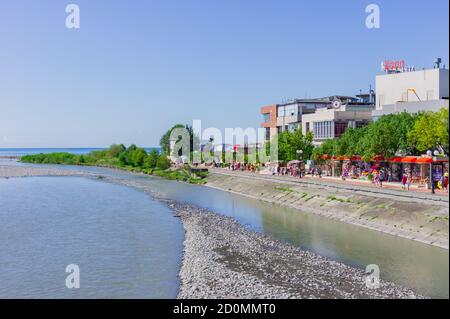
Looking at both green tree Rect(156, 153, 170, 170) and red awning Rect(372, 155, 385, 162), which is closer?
red awning Rect(372, 155, 385, 162)

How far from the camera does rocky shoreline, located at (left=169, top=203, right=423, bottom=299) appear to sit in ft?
88.6

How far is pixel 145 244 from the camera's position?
4219 centimetres

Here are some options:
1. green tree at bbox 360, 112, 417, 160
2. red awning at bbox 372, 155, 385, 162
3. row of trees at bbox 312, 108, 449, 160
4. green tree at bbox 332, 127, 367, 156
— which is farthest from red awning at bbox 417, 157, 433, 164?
green tree at bbox 332, 127, 367, 156

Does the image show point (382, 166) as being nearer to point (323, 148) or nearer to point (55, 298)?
point (323, 148)

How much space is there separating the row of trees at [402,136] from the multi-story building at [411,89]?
5.60m

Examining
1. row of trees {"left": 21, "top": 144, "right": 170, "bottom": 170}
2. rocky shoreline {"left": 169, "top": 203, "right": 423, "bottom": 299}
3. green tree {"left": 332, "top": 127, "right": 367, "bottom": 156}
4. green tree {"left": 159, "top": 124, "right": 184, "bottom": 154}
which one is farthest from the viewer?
green tree {"left": 159, "top": 124, "right": 184, "bottom": 154}

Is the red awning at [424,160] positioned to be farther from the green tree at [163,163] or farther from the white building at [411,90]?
the green tree at [163,163]

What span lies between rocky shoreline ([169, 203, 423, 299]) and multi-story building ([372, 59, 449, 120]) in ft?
128

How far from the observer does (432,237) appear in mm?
36250

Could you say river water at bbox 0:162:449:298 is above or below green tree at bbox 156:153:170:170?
below

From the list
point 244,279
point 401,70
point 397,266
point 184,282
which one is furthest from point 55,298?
point 401,70

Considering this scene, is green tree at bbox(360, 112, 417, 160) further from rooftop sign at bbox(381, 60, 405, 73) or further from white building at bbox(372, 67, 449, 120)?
rooftop sign at bbox(381, 60, 405, 73)

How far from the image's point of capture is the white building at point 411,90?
7244 centimetres

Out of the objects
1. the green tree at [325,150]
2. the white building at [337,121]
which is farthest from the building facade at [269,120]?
the green tree at [325,150]
